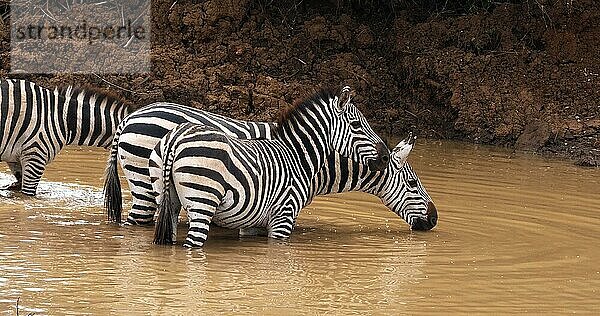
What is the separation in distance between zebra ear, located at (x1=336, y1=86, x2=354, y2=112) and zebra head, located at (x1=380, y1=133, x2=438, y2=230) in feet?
2.58

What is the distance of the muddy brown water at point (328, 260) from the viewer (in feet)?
24.2

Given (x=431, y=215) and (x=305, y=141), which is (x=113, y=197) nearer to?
(x=305, y=141)

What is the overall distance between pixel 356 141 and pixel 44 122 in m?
3.54

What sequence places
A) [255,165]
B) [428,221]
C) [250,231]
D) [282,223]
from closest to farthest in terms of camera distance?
[255,165], [282,223], [250,231], [428,221]

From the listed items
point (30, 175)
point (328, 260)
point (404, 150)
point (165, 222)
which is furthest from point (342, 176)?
point (30, 175)

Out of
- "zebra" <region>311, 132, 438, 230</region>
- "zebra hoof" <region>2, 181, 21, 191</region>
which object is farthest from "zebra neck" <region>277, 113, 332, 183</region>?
"zebra hoof" <region>2, 181, 21, 191</region>

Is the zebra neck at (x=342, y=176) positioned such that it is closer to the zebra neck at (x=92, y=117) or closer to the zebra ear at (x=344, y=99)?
the zebra ear at (x=344, y=99)

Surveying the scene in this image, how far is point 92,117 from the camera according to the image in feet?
39.0

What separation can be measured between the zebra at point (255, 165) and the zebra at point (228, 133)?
201 mm

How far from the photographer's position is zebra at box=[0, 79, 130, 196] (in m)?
11.6

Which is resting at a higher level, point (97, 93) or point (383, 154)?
point (97, 93)

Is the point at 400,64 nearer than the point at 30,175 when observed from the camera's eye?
No

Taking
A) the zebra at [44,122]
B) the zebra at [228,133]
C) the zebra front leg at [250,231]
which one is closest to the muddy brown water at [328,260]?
the zebra front leg at [250,231]

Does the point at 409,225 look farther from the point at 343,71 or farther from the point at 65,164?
the point at 343,71
